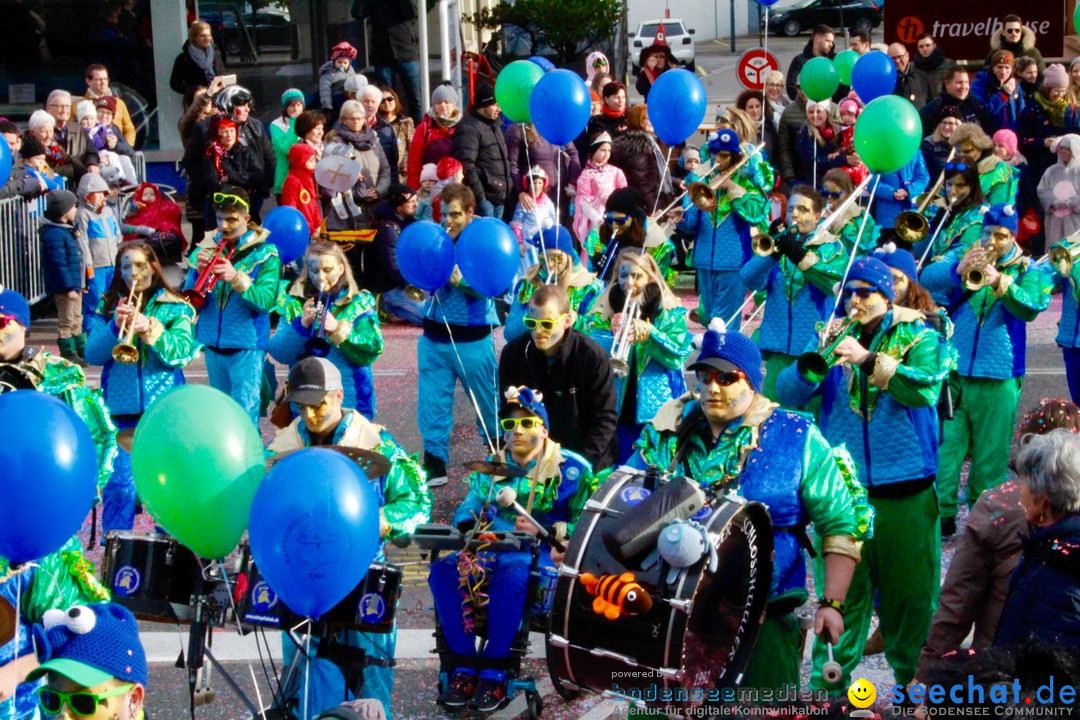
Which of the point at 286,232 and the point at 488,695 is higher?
the point at 286,232

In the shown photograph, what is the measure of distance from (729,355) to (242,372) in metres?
4.59

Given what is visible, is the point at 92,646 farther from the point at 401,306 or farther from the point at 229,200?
the point at 401,306

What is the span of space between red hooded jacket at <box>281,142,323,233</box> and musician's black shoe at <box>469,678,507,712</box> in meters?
8.09

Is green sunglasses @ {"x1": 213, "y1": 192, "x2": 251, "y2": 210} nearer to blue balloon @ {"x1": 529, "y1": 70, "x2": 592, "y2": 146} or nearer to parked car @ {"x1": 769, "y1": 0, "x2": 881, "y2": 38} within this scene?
blue balloon @ {"x1": 529, "y1": 70, "x2": 592, "y2": 146}

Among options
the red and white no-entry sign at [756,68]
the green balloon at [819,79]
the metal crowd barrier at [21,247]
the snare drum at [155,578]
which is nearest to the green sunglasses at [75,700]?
the snare drum at [155,578]

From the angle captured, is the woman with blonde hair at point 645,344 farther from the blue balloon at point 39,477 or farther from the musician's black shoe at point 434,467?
the blue balloon at point 39,477

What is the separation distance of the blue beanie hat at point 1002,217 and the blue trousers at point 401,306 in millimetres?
5719

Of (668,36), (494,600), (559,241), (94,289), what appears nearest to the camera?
(494,600)

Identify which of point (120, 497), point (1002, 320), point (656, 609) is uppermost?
point (1002, 320)

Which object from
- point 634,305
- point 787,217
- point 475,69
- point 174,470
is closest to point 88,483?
point 174,470

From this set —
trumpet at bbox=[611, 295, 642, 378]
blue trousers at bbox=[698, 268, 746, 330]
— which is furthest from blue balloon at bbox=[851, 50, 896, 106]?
trumpet at bbox=[611, 295, 642, 378]

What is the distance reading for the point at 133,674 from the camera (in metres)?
4.43

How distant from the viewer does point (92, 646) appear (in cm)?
448

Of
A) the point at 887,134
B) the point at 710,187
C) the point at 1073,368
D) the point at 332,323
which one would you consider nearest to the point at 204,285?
the point at 332,323
